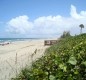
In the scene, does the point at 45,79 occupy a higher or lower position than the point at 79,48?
lower

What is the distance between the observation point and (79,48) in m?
5.50

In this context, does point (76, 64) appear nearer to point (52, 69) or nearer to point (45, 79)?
point (45, 79)

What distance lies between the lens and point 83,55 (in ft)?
15.2

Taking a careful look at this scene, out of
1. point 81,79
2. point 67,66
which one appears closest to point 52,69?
point 67,66

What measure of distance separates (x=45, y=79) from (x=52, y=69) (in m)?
0.83

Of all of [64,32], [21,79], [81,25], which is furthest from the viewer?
[81,25]

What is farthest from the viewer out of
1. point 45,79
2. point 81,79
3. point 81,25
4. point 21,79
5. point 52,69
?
point 81,25

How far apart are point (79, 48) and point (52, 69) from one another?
2.62 ft

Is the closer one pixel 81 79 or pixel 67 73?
pixel 81 79

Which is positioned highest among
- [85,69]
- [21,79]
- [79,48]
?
[79,48]

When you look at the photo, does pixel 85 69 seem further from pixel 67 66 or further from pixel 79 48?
pixel 79 48

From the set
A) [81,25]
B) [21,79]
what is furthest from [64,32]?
[21,79]

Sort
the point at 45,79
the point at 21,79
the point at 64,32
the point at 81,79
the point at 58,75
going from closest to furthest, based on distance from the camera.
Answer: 1. the point at 81,79
2. the point at 58,75
3. the point at 45,79
4. the point at 21,79
5. the point at 64,32

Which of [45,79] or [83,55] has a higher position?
[83,55]
